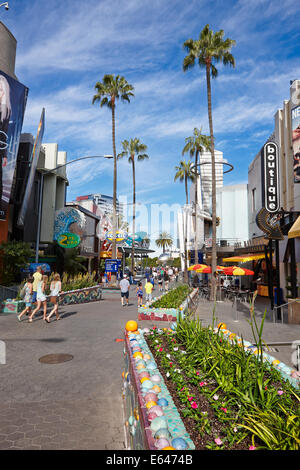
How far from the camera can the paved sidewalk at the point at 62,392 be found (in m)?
3.96

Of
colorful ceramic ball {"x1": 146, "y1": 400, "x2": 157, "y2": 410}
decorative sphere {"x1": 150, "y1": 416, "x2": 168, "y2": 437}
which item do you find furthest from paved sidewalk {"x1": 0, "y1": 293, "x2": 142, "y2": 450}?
decorative sphere {"x1": 150, "y1": 416, "x2": 168, "y2": 437}

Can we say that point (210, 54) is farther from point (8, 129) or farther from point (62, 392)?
point (62, 392)

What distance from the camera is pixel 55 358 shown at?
292 inches

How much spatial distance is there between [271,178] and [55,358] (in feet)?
43.1

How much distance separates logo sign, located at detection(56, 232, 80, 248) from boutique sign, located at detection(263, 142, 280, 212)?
15843 mm

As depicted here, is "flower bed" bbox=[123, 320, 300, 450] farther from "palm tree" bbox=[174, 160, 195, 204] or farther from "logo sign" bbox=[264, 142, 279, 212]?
"palm tree" bbox=[174, 160, 195, 204]

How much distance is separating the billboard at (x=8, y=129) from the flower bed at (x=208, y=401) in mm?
16877

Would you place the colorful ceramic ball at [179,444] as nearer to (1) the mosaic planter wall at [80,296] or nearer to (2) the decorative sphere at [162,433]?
(2) the decorative sphere at [162,433]

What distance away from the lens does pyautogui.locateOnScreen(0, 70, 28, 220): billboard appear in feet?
62.1

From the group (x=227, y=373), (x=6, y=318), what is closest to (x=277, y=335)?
(x=227, y=373)

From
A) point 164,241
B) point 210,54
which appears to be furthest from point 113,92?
point 164,241

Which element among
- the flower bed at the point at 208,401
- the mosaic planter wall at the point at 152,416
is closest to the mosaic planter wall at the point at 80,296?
the flower bed at the point at 208,401

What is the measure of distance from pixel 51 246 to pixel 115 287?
284 inches
